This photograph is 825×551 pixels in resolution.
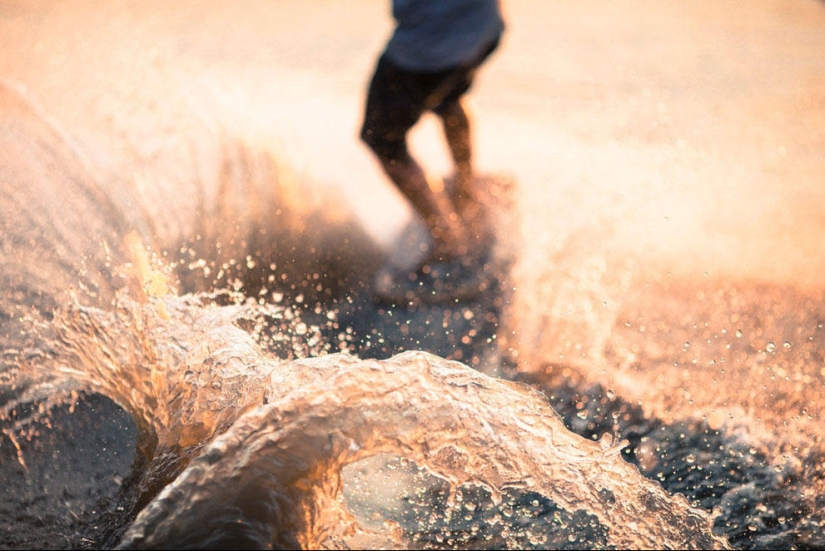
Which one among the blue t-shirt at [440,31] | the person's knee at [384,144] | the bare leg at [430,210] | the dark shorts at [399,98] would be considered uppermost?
the blue t-shirt at [440,31]

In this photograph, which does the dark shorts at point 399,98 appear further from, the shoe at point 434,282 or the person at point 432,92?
the shoe at point 434,282

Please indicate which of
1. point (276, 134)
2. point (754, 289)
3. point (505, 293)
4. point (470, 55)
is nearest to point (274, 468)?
point (505, 293)

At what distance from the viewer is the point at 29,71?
264 cm

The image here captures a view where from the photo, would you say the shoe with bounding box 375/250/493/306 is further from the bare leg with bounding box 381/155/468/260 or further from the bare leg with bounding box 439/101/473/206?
the bare leg with bounding box 439/101/473/206

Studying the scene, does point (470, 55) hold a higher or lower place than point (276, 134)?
higher

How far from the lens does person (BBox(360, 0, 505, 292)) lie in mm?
1927

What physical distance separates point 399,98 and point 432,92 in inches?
4.9

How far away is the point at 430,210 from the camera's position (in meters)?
2.28

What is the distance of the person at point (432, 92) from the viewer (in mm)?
1927

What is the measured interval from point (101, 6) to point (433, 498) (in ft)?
9.83

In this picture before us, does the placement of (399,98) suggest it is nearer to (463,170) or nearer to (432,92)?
(432,92)

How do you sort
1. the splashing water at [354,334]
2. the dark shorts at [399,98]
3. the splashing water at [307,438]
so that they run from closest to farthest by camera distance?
1. the splashing water at [307,438]
2. the splashing water at [354,334]
3. the dark shorts at [399,98]

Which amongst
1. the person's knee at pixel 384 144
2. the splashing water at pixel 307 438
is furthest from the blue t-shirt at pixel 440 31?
the splashing water at pixel 307 438

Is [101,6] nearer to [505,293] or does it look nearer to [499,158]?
[499,158]
